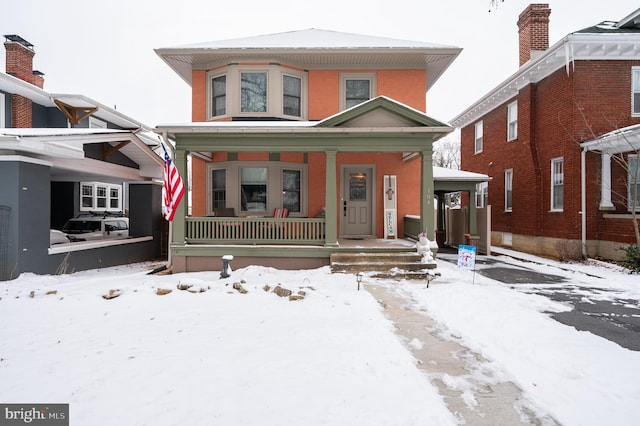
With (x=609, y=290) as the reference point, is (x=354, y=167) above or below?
above

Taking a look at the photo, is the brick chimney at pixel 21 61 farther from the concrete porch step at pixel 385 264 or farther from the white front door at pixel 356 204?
the concrete porch step at pixel 385 264

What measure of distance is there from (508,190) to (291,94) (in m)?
11.3

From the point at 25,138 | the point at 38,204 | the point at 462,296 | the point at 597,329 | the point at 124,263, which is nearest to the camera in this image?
the point at 597,329

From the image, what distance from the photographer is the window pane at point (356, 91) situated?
501 inches

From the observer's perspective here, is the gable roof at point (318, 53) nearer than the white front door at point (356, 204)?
Yes

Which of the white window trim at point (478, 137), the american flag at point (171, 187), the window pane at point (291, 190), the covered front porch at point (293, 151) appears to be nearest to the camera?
the american flag at point (171, 187)

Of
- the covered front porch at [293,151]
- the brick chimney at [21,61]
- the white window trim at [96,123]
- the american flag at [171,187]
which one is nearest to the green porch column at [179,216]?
the covered front porch at [293,151]

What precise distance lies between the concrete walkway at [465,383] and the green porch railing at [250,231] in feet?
16.2

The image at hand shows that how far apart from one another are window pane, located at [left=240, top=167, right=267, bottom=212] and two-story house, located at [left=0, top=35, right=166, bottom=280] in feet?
14.2

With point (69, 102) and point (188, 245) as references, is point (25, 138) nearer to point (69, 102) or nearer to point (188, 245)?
point (188, 245)

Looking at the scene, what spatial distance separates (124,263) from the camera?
43.7 ft

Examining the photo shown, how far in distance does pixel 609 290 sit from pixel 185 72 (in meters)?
14.8

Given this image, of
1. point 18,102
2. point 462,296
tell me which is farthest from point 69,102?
point 462,296

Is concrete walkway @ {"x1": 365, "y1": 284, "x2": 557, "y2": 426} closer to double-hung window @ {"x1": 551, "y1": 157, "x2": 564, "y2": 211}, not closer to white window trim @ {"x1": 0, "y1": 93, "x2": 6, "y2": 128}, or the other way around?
double-hung window @ {"x1": 551, "y1": 157, "x2": 564, "y2": 211}
